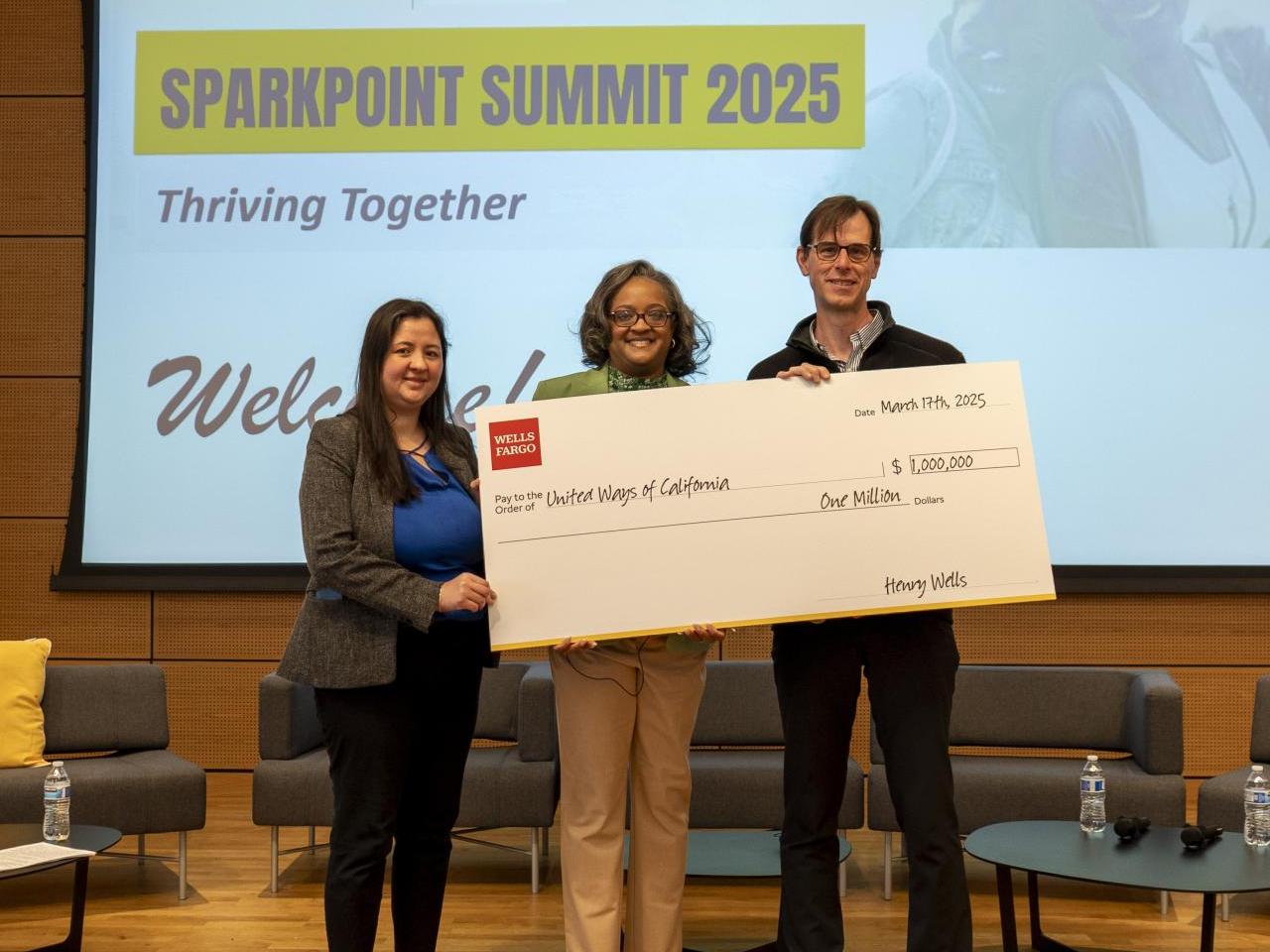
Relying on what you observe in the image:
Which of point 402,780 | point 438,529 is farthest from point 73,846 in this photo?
point 438,529

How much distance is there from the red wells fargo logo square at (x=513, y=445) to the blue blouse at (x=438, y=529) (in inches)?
5.0

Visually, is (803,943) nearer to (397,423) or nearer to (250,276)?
(397,423)

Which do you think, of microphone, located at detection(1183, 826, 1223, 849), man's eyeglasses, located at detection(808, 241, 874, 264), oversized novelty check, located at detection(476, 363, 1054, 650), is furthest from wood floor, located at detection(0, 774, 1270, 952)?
man's eyeglasses, located at detection(808, 241, 874, 264)

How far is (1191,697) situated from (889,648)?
3.01 metres

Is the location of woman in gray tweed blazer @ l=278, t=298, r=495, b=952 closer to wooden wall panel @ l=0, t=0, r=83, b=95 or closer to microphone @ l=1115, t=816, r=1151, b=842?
microphone @ l=1115, t=816, r=1151, b=842

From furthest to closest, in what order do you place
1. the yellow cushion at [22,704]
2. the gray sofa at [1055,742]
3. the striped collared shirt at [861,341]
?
the yellow cushion at [22,704]
the gray sofa at [1055,742]
the striped collared shirt at [861,341]

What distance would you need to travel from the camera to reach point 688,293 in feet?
16.3

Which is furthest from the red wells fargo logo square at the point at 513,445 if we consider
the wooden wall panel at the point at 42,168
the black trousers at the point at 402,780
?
the wooden wall panel at the point at 42,168

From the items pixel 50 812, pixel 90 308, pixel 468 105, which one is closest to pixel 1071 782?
pixel 50 812

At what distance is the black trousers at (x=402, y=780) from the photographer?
8.32 ft

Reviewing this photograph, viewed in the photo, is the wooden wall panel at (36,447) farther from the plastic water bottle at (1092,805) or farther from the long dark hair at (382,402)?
the plastic water bottle at (1092,805)

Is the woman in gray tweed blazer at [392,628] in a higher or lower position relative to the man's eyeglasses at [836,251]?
lower

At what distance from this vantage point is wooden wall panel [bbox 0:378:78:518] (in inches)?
207

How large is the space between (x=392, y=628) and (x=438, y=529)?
0.73 ft
